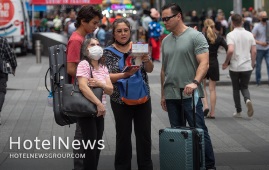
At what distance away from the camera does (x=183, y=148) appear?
27.3 ft

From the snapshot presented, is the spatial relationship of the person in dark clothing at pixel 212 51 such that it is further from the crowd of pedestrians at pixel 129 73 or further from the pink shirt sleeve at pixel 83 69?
the pink shirt sleeve at pixel 83 69

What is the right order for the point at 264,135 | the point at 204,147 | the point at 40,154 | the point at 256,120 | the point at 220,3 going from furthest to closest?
1. the point at 220,3
2. the point at 256,120
3. the point at 264,135
4. the point at 40,154
5. the point at 204,147

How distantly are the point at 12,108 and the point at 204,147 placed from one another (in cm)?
849

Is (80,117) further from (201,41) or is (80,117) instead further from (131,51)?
(201,41)

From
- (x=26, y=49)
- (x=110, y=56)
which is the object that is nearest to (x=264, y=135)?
(x=110, y=56)

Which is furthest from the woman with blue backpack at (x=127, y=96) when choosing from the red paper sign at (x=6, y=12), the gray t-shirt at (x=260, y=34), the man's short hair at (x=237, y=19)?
the red paper sign at (x=6, y=12)

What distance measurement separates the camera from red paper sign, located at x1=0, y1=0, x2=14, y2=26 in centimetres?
3544

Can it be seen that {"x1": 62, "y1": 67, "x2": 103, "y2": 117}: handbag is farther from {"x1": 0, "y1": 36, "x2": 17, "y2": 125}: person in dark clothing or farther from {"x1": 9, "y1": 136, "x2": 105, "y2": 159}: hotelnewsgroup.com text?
{"x1": 0, "y1": 36, "x2": 17, "y2": 125}: person in dark clothing

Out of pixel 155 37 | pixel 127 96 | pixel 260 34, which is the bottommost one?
pixel 155 37

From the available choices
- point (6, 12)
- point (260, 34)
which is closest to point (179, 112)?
point (260, 34)

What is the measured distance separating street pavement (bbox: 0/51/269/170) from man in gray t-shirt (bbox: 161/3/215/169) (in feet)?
3.85

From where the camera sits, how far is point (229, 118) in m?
14.9

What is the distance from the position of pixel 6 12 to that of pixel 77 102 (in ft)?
92.4

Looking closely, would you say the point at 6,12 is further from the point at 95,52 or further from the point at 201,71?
the point at 95,52
